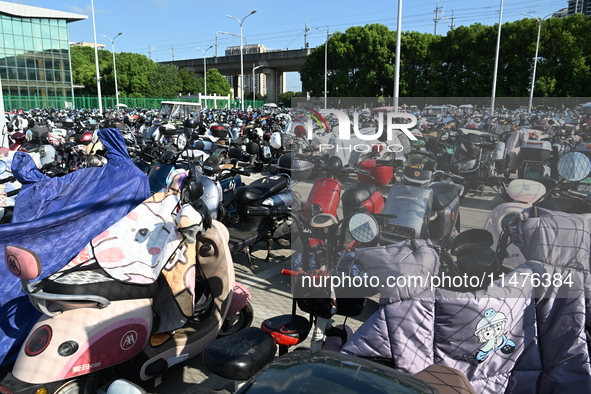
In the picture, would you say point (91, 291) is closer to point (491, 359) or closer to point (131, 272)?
point (131, 272)

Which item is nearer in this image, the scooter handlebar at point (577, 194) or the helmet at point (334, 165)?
the scooter handlebar at point (577, 194)

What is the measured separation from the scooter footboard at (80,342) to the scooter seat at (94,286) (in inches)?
2.3

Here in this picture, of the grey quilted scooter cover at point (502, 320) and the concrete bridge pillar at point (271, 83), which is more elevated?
the concrete bridge pillar at point (271, 83)

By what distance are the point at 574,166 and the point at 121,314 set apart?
2.54 m

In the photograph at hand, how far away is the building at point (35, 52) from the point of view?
147 feet

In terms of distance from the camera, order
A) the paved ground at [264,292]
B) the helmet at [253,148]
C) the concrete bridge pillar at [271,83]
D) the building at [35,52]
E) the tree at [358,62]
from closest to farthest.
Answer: the paved ground at [264,292]
the helmet at [253,148]
the tree at [358,62]
the building at [35,52]
the concrete bridge pillar at [271,83]

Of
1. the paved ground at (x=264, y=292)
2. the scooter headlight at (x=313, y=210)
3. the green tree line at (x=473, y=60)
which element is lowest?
the paved ground at (x=264, y=292)

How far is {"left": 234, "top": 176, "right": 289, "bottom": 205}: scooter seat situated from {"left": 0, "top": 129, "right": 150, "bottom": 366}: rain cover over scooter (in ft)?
6.24

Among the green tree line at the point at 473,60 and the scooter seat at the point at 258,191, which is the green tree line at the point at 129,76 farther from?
the scooter seat at the point at 258,191

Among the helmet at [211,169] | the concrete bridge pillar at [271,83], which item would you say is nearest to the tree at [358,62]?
the concrete bridge pillar at [271,83]

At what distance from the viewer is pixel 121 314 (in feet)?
8.20

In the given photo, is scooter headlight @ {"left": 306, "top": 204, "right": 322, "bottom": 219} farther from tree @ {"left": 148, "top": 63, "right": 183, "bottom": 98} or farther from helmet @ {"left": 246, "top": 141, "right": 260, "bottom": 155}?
tree @ {"left": 148, "top": 63, "right": 183, "bottom": 98}

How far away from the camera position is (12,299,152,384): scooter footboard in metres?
2.22

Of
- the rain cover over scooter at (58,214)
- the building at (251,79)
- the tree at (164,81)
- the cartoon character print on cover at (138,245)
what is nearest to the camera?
the cartoon character print on cover at (138,245)
